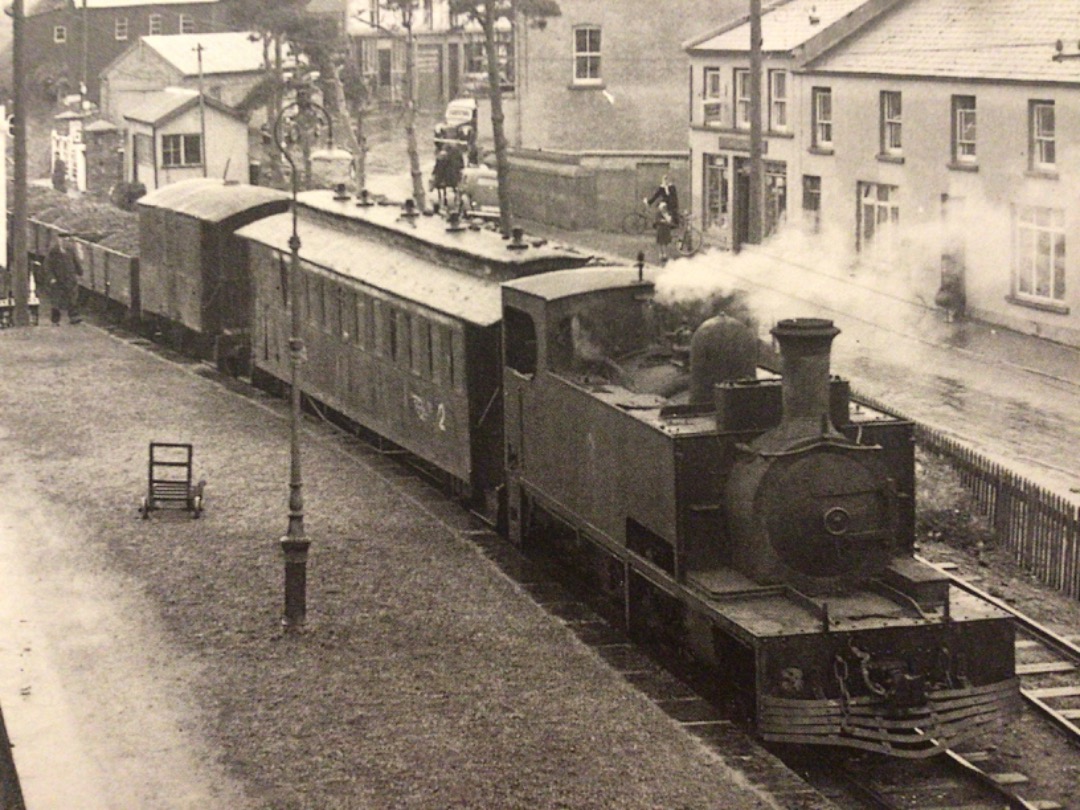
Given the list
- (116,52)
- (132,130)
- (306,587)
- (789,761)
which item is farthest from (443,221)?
(116,52)

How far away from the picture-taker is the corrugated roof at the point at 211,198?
32344mm

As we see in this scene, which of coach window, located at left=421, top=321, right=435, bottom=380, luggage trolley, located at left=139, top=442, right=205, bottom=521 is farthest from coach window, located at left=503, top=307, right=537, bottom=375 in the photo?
luggage trolley, located at left=139, top=442, right=205, bottom=521

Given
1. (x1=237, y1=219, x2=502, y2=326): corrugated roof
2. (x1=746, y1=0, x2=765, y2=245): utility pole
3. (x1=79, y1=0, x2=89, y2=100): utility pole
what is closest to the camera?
(x1=237, y1=219, x2=502, y2=326): corrugated roof

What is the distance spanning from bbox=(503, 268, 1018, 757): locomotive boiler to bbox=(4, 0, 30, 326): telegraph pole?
71.6ft

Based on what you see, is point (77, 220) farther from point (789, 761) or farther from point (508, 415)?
point (789, 761)

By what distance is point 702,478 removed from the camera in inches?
594

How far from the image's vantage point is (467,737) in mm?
14523

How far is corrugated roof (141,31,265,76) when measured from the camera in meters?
65.9

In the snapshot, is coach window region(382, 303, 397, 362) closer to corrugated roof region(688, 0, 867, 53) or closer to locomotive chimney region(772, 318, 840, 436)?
locomotive chimney region(772, 318, 840, 436)

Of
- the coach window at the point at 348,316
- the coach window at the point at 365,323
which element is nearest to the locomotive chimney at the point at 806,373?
the coach window at the point at 365,323

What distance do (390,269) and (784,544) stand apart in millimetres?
11138

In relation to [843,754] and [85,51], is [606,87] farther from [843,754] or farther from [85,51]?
[843,754]

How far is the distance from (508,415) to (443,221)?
632 cm

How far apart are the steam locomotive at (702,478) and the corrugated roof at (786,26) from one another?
16994 mm
